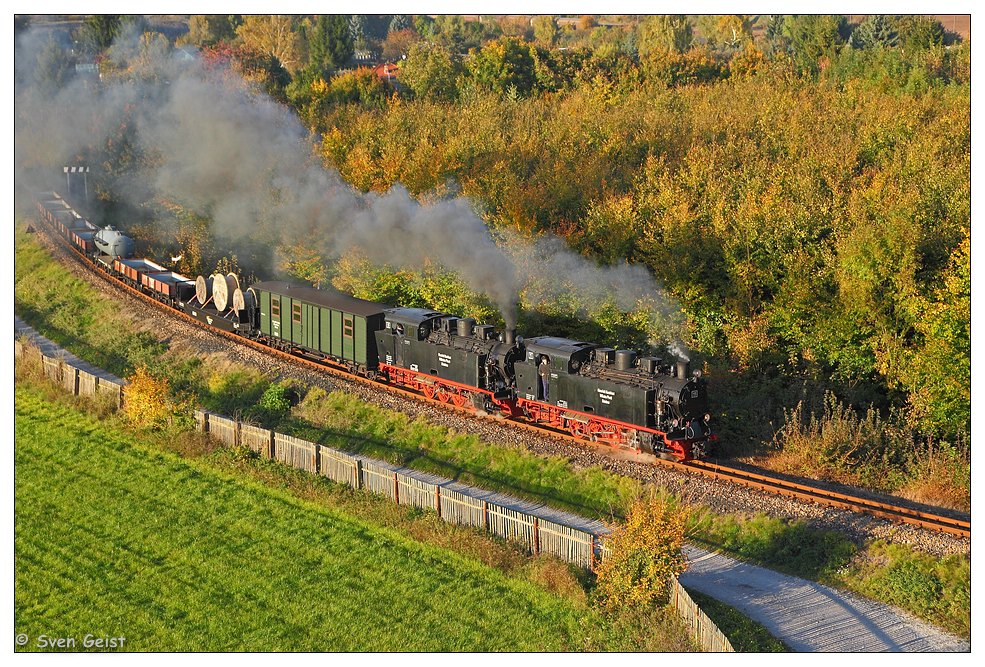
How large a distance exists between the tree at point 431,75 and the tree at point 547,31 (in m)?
15.0

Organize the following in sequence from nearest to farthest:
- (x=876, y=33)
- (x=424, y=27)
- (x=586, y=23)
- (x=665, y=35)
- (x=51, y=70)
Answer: (x=51, y=70) → (x=876, y=33) → (x=665, y=35) → (x=424, y=27) → (x=586, y=23)

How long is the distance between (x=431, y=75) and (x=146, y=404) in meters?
47.1

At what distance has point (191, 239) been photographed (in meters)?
56.0

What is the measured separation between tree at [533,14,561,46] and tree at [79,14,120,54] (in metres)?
36.1

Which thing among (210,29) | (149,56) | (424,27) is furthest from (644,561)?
(424,27)

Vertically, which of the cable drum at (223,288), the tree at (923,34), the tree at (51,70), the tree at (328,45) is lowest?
the cable drum at (223,288)

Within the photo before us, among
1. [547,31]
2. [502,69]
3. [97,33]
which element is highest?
[547,31]

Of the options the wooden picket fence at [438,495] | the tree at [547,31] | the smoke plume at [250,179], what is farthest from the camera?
the tree at [547,31]

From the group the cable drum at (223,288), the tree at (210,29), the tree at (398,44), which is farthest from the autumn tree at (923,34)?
the tree at (210,29)

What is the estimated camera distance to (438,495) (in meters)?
26.5

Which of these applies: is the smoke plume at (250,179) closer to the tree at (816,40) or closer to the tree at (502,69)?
the tree at (502,69)

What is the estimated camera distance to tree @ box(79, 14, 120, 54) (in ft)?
249

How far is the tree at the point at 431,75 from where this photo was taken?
243ft

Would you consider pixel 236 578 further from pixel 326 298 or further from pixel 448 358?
pixel 326 298
